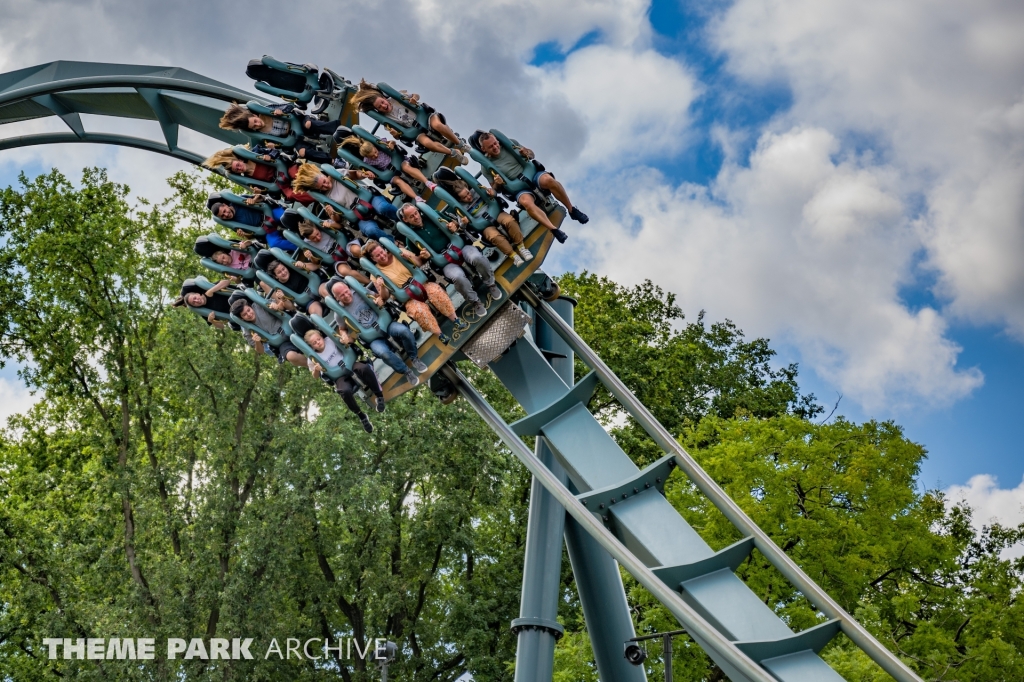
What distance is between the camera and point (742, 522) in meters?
7.14

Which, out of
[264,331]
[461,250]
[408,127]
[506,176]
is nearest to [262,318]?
[264,331]

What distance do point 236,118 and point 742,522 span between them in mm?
4961

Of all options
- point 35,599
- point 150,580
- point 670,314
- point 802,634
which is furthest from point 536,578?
point 670,314

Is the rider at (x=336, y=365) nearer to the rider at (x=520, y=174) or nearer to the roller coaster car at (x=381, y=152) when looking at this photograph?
the roller coaster car at (x=381, y=152)

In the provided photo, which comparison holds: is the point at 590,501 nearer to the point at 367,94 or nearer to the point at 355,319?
the point at 355,319

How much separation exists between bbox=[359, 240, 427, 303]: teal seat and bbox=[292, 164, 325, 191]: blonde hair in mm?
766

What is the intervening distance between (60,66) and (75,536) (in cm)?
1145

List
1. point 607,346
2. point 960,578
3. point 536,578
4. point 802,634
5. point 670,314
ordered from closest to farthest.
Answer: point 802,634 < point 536,578 < point 960,578 < point 607,346 < point 670,314

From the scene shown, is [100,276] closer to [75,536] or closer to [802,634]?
[75,536]

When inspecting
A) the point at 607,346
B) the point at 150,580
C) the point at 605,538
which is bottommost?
the point at 605,538

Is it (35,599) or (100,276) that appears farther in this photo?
(100,276)

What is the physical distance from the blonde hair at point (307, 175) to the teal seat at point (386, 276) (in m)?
0.77

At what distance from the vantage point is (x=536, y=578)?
857cm

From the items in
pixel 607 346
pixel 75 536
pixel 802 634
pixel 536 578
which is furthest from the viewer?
pixel 607 346
